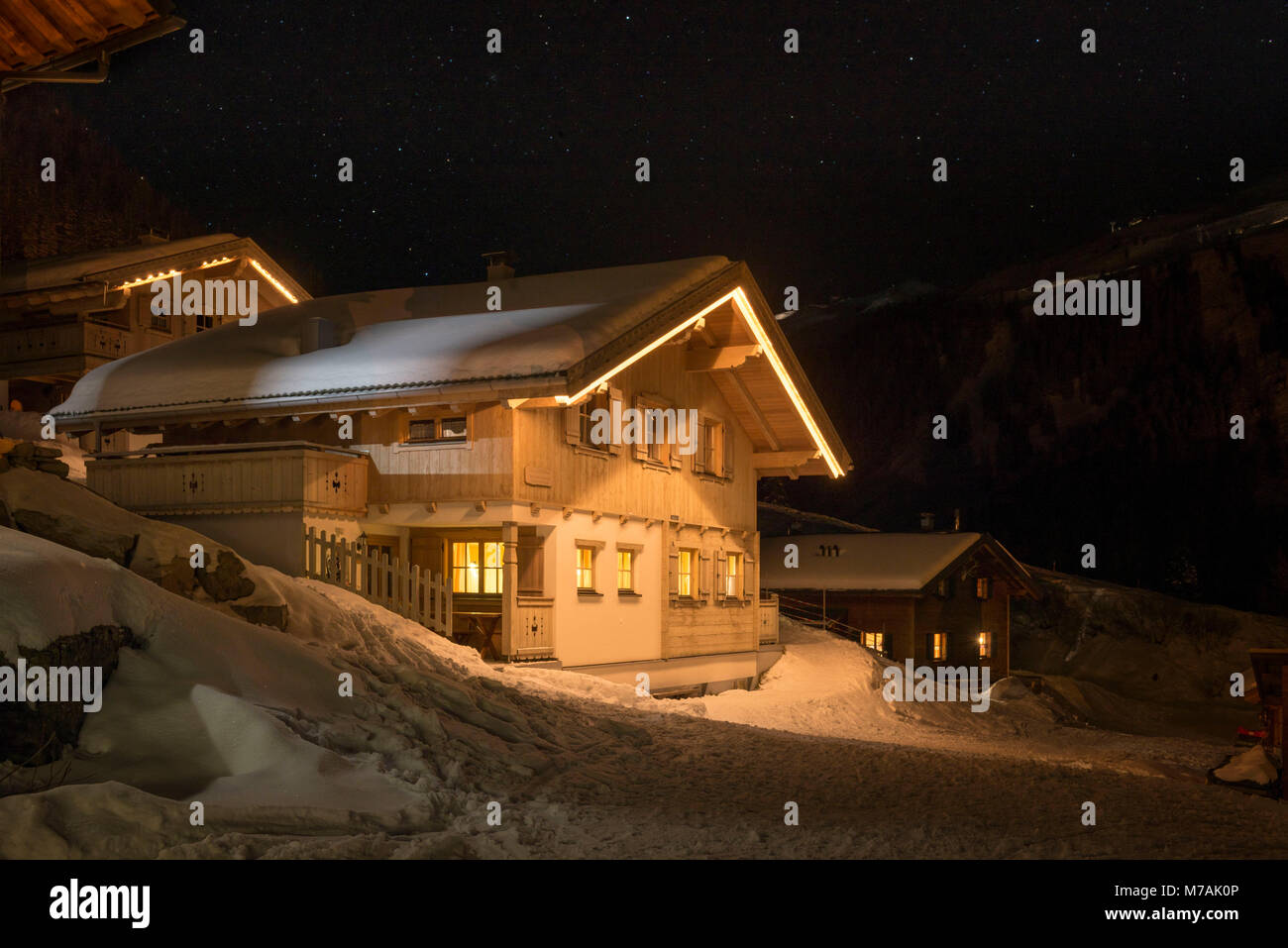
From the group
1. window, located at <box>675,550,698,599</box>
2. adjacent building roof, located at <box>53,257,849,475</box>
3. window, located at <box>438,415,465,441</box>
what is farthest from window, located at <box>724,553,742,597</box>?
window, located at <box>438,415,465,441</box>

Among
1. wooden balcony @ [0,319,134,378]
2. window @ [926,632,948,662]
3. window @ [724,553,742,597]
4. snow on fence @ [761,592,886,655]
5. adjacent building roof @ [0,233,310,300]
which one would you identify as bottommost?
window @ [926,632,948,662]

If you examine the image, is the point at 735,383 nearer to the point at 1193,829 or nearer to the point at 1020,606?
the point at 1193,829

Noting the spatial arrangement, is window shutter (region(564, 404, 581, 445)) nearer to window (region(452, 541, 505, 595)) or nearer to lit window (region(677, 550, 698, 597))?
window (region(452, 541, 505, 595))

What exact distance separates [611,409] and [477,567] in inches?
149

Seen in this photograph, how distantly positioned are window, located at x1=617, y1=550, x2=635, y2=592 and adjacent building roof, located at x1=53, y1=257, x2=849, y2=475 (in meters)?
4.40

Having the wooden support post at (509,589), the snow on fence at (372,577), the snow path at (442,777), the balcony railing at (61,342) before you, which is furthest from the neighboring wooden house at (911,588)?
the snow path at (442,777)

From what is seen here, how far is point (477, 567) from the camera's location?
21719 mm

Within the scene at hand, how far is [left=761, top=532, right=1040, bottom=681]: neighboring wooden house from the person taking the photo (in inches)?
1462

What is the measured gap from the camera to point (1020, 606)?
5416cm

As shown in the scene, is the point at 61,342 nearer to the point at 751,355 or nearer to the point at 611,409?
the point at 611,409

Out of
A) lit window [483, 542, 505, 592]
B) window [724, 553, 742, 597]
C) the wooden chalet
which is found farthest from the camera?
window [724, 553, 742, 597]

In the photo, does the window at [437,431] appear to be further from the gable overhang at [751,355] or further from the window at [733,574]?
the window at [733,574]


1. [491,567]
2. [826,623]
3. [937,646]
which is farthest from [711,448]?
[937,646]
